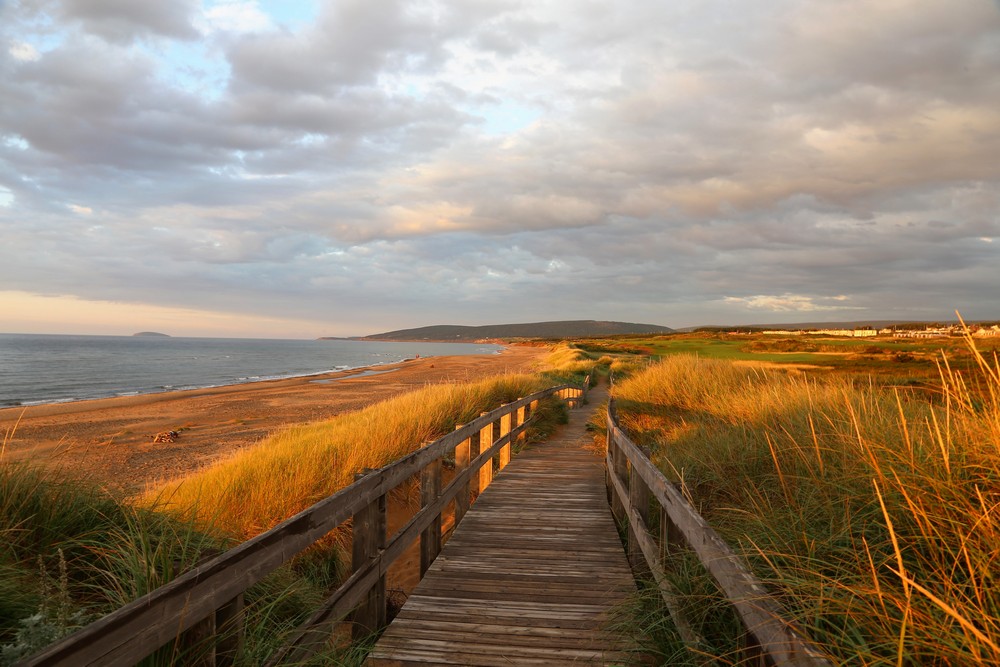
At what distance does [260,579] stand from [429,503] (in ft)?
9.12

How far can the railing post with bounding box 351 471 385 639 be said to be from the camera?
3561 mm

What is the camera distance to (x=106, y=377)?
46.3 metres

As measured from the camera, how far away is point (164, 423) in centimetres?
2195

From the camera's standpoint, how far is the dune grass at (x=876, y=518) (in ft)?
6.15

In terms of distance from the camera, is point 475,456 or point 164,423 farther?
point 164,423

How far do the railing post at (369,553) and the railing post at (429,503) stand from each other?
102 cm

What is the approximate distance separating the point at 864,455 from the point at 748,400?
17.5 feet

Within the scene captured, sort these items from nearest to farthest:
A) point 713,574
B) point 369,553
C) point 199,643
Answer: point 199,643
point 713,574
point 369,553

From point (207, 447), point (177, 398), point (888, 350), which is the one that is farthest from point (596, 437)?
point (177, 398)

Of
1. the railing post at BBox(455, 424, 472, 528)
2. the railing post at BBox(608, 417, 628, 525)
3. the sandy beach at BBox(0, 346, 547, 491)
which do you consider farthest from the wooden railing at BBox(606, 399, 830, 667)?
the sandy beach at BBox(0, 346, 547, 491)

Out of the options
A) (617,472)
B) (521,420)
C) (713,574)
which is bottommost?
(521,420)

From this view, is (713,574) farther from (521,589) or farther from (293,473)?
(293,473)

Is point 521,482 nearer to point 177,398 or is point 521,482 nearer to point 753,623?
point 753,623

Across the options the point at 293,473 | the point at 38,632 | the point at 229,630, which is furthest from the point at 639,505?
the point at 293,473
